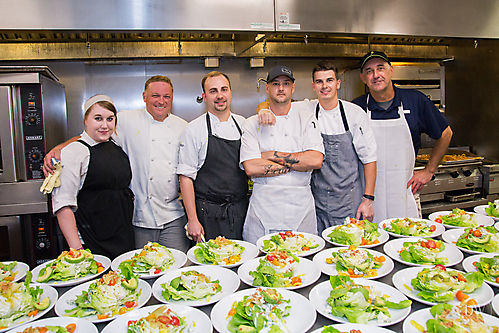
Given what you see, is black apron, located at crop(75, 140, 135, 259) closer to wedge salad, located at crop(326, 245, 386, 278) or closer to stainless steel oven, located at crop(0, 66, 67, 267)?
stainless steel oven, located at crop(0, 66, 67, 267)

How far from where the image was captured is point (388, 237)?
5.49ft

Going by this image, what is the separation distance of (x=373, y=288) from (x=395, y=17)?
3038mm

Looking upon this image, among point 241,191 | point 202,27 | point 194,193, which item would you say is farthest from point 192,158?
point 202,27

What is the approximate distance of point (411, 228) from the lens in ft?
5.64

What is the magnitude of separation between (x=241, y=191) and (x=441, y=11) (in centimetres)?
285

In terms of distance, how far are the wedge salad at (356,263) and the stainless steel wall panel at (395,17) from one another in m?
2.23

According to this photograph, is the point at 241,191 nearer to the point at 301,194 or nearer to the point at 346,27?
the point at 301,194

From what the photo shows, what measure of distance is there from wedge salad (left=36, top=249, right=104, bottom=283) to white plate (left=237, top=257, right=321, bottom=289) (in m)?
0.60

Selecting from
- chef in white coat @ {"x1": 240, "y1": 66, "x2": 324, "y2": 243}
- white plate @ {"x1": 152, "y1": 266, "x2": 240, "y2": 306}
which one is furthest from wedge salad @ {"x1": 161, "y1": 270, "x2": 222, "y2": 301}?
chef in white coat @ {"x1": 240, "y1": 66, "x2": 324, "y2": 243}

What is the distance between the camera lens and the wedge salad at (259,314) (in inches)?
37.9

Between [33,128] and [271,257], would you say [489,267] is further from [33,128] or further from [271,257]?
[33,128]

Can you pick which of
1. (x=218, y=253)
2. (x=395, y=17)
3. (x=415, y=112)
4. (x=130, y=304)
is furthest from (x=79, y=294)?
(x=395, y=17)

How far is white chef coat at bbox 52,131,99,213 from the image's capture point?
1777mm

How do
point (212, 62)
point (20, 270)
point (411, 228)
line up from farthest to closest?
point (212, 62)
point (411, 228)
point (20, 270)
